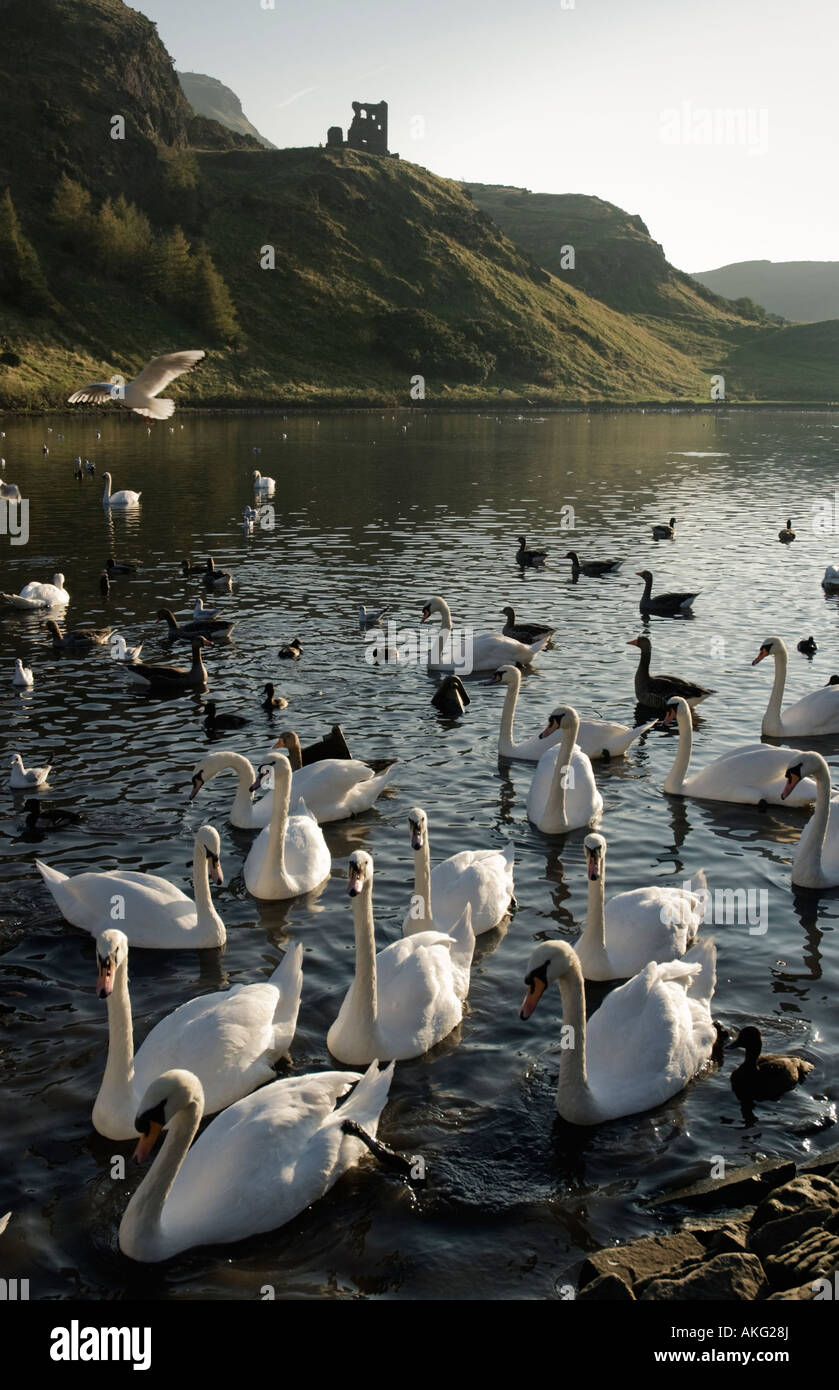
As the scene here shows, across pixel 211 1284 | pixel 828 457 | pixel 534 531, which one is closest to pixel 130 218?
pixel 828 457

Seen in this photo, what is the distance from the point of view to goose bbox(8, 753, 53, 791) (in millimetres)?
13727

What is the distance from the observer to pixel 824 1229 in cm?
646

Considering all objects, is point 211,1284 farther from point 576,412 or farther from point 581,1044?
point 576,412

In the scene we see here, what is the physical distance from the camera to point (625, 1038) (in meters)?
8.27

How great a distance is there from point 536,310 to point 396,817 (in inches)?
5870

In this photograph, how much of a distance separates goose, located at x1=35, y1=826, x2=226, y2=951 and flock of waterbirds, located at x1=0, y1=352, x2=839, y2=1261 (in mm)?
19

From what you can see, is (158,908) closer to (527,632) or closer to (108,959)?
(108,959)

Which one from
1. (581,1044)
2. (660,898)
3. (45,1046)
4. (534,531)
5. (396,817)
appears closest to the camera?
(581,1044)

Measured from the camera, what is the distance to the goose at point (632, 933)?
9.70 m

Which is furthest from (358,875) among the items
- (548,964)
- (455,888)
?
(455,888)

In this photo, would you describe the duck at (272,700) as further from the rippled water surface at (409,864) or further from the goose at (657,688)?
the goose at (657,688)

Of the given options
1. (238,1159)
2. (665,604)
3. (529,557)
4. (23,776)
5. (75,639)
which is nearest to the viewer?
(238,1159)

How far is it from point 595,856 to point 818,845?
11.2ft

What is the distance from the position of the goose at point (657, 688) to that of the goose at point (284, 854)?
7.14m
